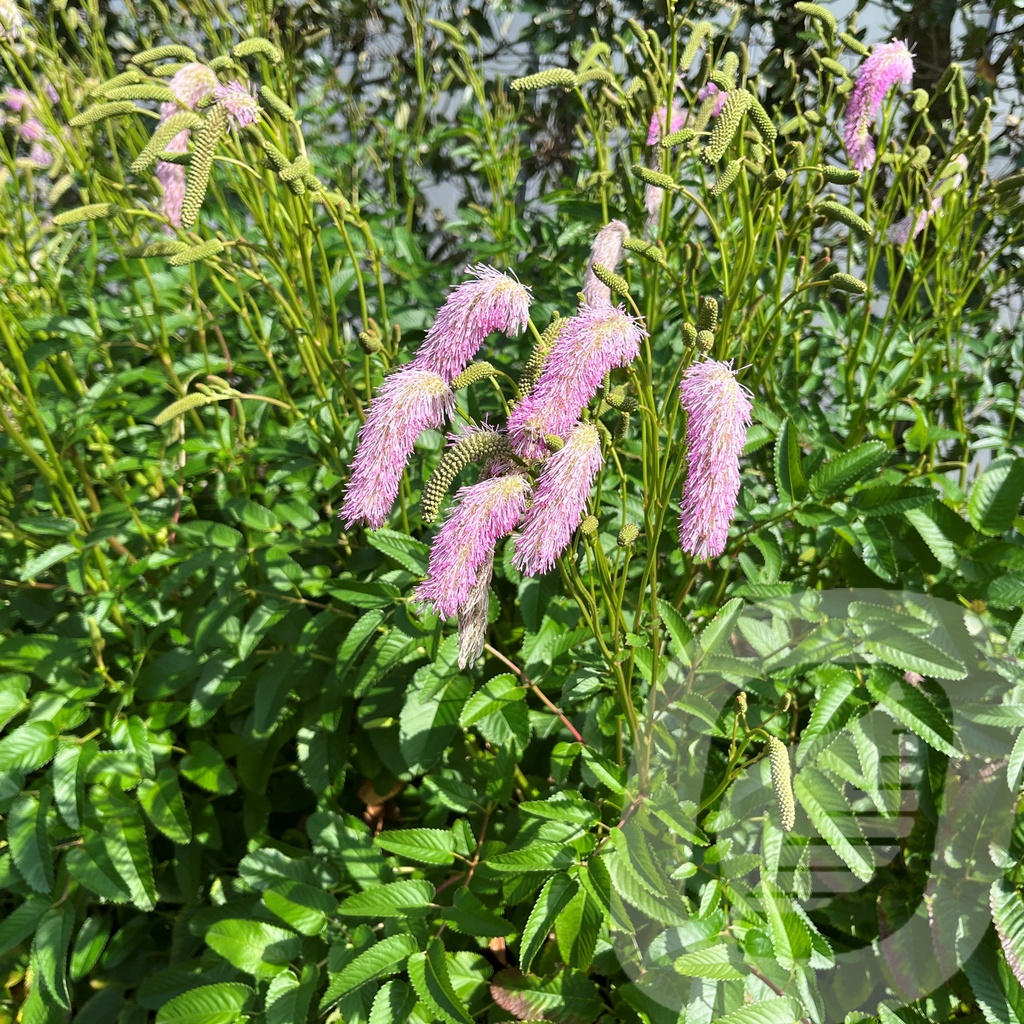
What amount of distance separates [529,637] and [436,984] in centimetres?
48

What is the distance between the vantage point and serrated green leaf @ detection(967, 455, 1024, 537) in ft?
4.15

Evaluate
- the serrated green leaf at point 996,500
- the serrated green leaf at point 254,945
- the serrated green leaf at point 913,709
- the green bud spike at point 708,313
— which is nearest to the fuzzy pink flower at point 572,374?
the green bud spike at point 708,313

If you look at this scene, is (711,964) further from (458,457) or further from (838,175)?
(838,175)

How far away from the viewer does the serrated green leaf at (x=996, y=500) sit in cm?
126

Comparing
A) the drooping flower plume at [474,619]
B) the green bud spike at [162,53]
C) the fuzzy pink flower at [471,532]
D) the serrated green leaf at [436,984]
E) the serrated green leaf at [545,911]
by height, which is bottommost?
the serrated green leaf at [436,984]

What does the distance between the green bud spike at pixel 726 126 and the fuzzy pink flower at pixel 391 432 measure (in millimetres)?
399

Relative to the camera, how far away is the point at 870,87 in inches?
58.6

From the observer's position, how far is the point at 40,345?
1652 mm

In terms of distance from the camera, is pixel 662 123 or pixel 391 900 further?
pixel 662 123

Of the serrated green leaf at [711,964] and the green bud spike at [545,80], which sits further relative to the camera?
the green bud spike at [545,80]

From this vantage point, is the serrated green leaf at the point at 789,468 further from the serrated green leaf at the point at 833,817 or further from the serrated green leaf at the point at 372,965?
the serrated green leaf at the point at 372,965

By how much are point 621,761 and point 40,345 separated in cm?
131

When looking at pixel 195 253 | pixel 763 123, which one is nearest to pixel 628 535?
pixel 763 123

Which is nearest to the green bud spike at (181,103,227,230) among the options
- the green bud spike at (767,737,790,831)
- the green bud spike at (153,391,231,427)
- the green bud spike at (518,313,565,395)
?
the green bud spike at (153,391,231,427)
